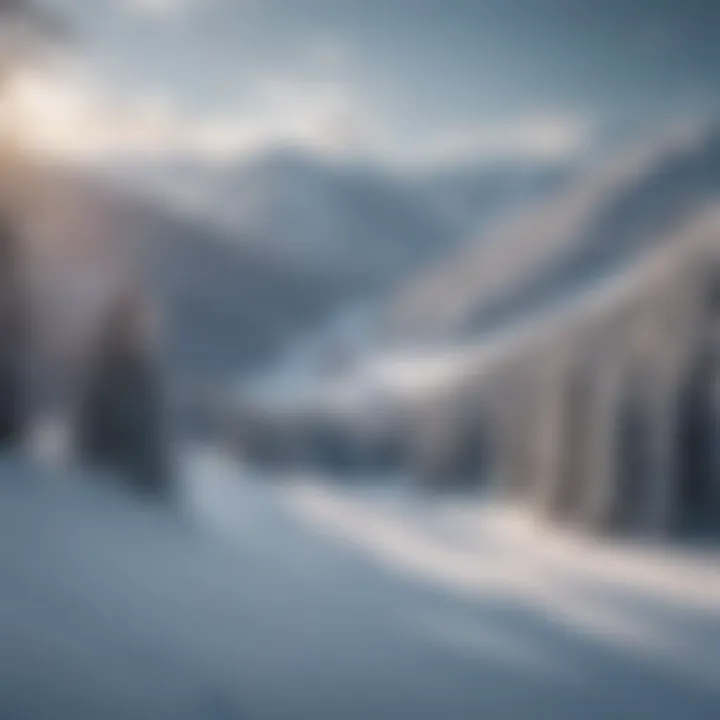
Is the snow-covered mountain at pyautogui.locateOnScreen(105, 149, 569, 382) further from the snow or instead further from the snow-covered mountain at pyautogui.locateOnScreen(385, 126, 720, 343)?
the snow

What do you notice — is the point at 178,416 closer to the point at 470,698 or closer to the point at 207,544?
the point at 207,544

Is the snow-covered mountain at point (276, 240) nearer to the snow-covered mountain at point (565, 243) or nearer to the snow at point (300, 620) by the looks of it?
the snow-covered mountain at point (565, 243)

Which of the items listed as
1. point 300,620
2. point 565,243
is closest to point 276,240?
point 300,620

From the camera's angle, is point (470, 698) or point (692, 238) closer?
point (470, 698)

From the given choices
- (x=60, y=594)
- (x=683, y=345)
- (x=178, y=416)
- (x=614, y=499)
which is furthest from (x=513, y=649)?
(x=683, y=345)

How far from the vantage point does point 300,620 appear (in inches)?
235

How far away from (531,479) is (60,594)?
28.7ft

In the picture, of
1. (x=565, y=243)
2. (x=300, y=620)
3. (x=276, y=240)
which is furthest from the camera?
(x=565, y=243)

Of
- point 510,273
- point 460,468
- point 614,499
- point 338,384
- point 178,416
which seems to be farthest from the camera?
point 510,273

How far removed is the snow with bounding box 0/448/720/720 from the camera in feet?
15.3

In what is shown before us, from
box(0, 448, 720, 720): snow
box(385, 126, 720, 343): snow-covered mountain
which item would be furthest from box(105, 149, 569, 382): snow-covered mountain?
box(0, 448, 720, 720): snow

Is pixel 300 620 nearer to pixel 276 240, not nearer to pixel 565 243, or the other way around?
pixel 276 240

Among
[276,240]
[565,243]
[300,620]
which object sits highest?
[565,243]

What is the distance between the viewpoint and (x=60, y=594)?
5098 millimetres
